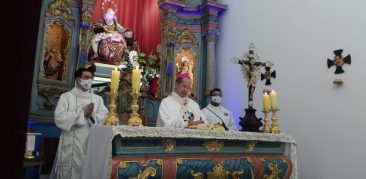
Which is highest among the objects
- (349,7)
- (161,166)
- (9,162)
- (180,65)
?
(349,7)

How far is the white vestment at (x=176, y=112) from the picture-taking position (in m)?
3.82

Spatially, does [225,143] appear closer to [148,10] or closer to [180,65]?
[180,65]

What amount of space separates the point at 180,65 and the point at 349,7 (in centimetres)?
398

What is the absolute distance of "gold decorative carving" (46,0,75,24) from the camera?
6504 millimetres

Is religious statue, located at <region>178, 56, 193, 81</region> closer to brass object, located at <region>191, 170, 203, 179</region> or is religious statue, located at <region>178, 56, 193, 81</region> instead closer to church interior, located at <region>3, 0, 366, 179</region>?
church interior, located at <region>3, 0, 366, 179</region>

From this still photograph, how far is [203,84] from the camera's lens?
825 centimetres

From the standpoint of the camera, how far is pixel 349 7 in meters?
5.31

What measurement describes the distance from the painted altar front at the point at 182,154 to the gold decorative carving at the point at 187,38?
15.1 ft

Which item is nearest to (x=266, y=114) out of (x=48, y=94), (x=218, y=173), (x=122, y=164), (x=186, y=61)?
(x=218, y=173)

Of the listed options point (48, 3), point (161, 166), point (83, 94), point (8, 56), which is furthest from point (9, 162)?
point (48, 3)

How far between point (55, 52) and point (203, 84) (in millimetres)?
3598

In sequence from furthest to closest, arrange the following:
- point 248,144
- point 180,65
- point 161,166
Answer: point 180,65 < point 248,144 < point 161,166

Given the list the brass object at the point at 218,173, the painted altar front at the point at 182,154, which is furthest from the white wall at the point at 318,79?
the brass object at the point at 218,173

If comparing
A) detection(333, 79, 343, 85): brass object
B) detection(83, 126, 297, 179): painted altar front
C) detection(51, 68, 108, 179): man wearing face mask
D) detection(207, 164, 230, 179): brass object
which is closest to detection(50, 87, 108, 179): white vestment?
detection(51, 68, 108, 179): man wearing face mask
